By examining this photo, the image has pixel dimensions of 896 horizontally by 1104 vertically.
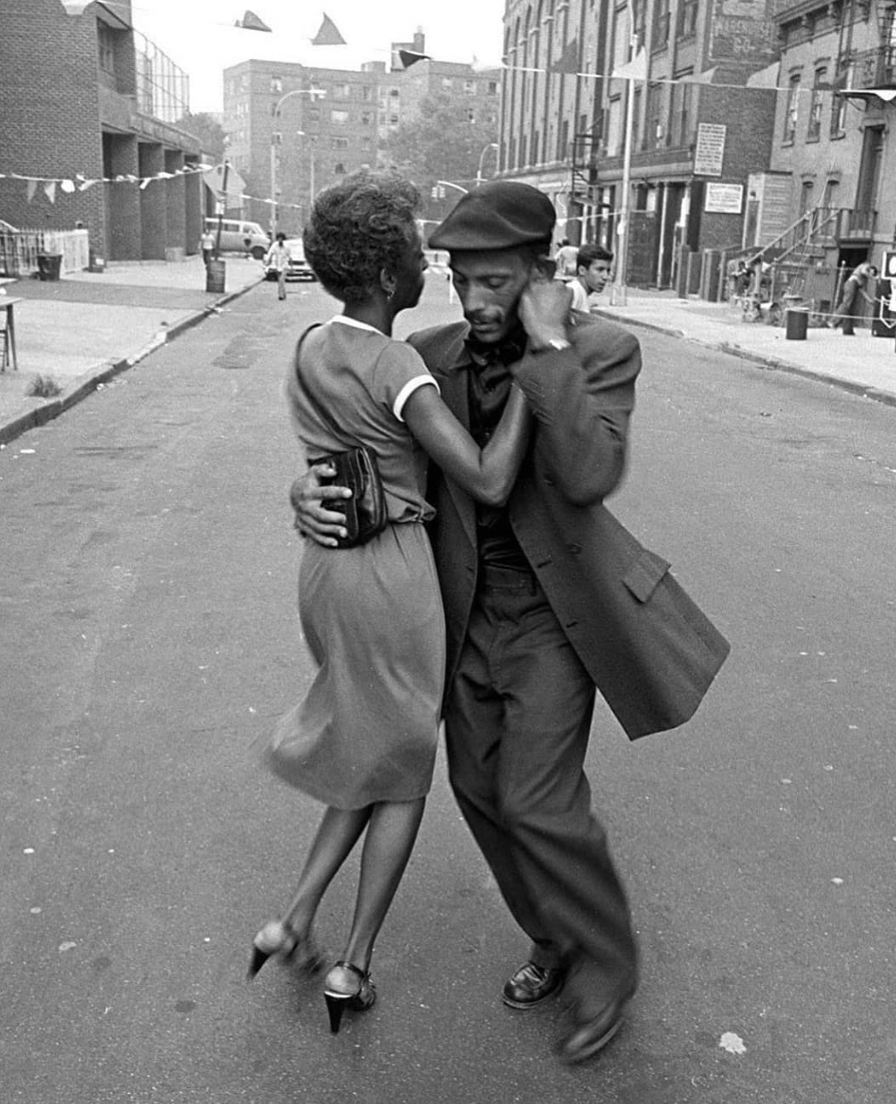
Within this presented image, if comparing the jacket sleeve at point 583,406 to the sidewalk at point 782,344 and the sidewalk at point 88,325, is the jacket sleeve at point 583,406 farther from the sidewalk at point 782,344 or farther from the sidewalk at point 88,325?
the sidewalk at point 782,344

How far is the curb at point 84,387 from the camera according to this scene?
37.3ft

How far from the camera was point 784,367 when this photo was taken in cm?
2069

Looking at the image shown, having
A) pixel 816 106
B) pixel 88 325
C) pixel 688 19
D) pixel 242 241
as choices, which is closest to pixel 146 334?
pixel 88 325

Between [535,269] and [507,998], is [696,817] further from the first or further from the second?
[535,269]

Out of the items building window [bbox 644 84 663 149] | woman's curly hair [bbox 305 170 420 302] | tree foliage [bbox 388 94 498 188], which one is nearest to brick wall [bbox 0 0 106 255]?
building window [bbox 644 84 663 149]

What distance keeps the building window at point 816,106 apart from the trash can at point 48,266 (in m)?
21.4

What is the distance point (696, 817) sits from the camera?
13.7 feet

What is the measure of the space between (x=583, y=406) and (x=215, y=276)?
3207 cm

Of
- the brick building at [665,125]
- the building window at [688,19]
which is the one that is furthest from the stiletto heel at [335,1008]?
the building window at [688,19]

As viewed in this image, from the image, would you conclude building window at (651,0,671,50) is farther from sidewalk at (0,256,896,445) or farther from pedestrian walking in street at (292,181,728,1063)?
pedestrian walking in street at (292,181,728,1063)

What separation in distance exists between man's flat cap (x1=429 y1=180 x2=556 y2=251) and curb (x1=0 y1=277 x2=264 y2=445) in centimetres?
916

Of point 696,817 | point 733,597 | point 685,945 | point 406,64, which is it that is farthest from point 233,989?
point 406,64

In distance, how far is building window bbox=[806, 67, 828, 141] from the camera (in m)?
36.1

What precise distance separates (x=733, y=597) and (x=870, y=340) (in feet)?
70.4
